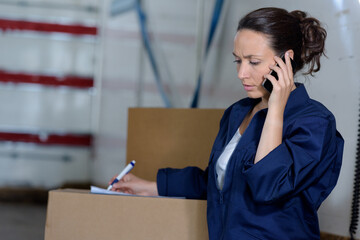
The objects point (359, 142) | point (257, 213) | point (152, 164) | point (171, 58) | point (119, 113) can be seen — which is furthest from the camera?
point (119, 113)

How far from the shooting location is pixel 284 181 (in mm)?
1001

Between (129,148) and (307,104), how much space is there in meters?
0.92

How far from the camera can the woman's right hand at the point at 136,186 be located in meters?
1.44

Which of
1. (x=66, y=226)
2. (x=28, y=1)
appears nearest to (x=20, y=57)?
(x=28, y=1)

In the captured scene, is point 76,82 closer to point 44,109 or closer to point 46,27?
point 44,109

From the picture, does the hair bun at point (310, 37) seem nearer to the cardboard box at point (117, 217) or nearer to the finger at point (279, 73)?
the finger at point (279, 73)

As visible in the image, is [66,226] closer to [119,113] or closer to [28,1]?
[119,113]

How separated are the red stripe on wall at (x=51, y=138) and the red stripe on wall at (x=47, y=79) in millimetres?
429

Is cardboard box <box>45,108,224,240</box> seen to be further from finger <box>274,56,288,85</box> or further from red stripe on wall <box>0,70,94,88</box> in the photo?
red stripe on wall <box>0,70,94,88</box>

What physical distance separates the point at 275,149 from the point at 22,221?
2711 mm

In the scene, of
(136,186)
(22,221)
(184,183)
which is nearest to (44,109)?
(22,221)

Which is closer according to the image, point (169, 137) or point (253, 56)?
point (253, 56)

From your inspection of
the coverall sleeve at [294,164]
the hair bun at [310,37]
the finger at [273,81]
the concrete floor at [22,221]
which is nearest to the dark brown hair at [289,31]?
the hair bun at [310,37]

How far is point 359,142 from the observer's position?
1.50 meters
